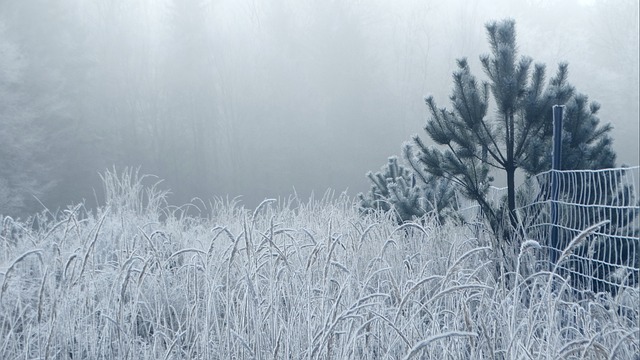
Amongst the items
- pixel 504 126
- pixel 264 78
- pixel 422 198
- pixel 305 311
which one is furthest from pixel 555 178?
pixel 264 78

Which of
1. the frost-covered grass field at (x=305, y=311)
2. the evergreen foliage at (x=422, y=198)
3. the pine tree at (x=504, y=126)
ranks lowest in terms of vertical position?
the frost-covered grass field at (x=305, y=311)

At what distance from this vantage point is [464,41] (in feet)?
65.3

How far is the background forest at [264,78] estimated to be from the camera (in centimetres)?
1598

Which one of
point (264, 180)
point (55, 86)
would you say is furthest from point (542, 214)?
point (264, 180)

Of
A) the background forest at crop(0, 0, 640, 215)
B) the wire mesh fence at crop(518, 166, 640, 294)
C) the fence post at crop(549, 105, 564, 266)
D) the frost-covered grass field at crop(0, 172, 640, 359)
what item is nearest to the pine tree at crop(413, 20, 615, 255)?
the wire mesh fence at crop(518, 166, 640, 294)

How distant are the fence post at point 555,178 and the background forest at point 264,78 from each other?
11.4 m

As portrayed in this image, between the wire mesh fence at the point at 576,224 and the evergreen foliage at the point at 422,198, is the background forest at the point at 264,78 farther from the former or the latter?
the wire mesh fence at the point at 576,224

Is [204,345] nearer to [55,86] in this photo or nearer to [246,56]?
[55,86]

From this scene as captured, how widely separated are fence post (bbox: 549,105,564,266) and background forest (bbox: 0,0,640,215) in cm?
1137

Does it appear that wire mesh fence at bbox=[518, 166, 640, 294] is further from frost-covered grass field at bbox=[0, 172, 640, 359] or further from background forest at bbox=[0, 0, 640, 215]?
background forest at bbox=[0, 0, 640, 215]

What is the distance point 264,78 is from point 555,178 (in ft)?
49.7

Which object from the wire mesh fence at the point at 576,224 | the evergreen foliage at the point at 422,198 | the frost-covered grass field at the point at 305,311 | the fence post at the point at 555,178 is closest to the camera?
the frost-covered grass field at the point at 305,311

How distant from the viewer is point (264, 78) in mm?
19375

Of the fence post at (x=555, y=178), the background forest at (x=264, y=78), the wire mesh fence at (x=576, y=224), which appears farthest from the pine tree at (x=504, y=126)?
the background forest at (x=264, y=78)
